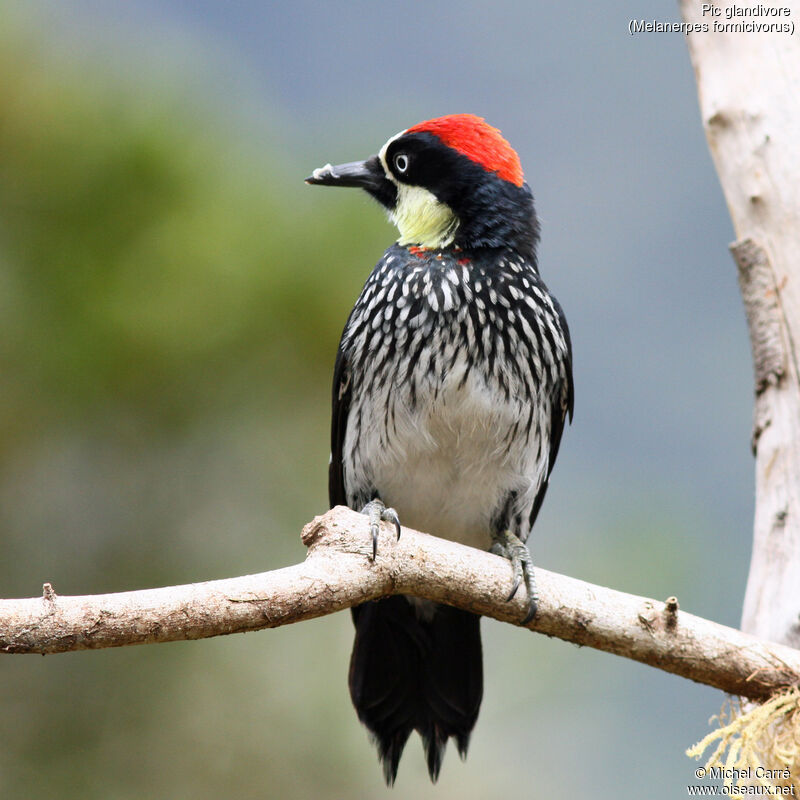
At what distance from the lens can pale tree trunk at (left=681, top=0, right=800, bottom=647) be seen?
3.15 m

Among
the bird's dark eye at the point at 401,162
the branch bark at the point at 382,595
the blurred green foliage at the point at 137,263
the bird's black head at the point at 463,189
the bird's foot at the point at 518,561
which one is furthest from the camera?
the blurred green foliage at the point at 137,263

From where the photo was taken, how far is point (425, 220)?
10.9ft

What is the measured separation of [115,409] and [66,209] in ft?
2.93

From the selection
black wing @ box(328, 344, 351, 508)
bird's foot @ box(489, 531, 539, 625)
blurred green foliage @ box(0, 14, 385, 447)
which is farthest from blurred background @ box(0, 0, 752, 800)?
bird's foot @ box(489, 531, 539, 625)

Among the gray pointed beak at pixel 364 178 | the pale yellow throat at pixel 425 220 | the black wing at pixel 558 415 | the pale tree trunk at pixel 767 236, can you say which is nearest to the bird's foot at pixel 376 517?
the black wing at pixel 558 415

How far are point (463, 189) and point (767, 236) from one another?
37.8 inches

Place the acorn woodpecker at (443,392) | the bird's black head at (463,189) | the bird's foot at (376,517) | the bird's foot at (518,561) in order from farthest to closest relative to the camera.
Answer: the bird's black head at (463,189) → the acorn woodpecker at (443,392) → the bird's foot at (518,561) → the bird's foot at (376,517)

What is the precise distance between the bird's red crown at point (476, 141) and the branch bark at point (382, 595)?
123 cm

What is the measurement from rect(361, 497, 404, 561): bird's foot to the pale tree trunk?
1153 mm

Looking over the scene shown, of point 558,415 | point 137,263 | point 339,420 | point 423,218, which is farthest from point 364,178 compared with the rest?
point 137,263

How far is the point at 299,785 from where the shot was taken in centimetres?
421

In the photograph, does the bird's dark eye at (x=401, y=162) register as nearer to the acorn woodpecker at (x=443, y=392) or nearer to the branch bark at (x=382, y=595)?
the acorn woodpecker at (x=443, y=392)

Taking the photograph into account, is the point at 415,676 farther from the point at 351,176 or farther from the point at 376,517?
the point at 351,176

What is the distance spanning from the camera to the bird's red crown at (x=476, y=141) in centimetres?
325
